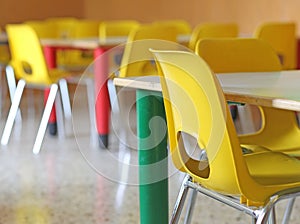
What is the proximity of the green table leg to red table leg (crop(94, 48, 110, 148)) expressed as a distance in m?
1.87

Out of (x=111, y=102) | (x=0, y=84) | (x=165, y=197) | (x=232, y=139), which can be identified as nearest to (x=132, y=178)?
(x=111, y=102)

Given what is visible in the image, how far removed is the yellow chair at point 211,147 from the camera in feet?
4.86

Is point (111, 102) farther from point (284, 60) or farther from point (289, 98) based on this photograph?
point (289, 98)

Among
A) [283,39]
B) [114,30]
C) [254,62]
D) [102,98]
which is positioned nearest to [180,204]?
[254,62]

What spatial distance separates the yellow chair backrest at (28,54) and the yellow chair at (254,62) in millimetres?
1751

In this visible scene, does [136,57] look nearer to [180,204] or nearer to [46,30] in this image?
[180,204]

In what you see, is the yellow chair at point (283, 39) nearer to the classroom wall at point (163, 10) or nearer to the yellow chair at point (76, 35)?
the classroom wall at point (163, 10)

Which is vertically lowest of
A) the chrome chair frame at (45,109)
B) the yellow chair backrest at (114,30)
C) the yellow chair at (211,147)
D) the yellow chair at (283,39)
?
the chrome chair frame at (45,109)

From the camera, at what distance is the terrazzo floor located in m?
2.63

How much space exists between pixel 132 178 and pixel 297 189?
1670 millimetres

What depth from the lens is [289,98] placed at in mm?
1466

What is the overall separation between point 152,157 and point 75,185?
4.23 ft

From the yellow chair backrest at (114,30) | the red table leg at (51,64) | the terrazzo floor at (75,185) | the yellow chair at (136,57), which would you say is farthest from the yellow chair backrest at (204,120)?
the yellow chair backrest at (114,30)

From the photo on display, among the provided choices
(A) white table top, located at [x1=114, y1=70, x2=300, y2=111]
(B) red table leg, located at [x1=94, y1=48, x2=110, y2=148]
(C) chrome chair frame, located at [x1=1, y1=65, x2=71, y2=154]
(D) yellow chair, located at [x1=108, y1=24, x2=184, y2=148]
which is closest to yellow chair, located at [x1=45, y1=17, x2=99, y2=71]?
(C) chrome chair frame, located at [x1=1, y1=65, x2=71, y2=154]
